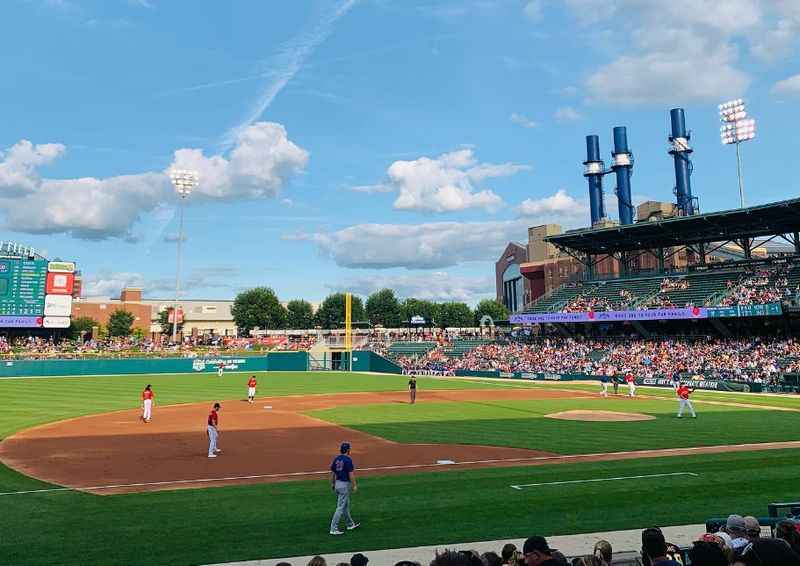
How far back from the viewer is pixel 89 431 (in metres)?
23.0

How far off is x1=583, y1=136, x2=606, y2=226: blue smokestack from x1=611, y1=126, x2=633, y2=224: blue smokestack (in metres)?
1.89

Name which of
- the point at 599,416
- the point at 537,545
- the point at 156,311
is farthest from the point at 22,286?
the point at 156,311

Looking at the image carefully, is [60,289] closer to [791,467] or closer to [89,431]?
[89,431]

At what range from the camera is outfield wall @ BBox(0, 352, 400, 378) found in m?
55.4

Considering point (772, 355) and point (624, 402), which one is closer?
point (624, 402)

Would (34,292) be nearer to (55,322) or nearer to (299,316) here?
(55,322)

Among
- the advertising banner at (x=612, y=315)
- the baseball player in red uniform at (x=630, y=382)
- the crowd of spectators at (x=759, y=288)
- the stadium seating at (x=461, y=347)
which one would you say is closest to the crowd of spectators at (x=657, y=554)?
the baseball player in red uniform at (x=630, y=382)

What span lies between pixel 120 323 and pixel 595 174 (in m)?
95.3

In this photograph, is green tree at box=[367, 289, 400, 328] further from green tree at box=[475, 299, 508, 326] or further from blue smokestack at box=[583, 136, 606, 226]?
blue smokestack at box=[583, 136, 606, 226]

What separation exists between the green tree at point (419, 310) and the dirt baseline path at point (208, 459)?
10733cm

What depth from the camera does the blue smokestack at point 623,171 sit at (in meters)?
70.2

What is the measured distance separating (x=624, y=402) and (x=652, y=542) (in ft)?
102

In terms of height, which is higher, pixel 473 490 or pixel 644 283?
pixel 644 283

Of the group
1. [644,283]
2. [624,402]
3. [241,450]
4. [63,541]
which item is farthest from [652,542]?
[644,283]
